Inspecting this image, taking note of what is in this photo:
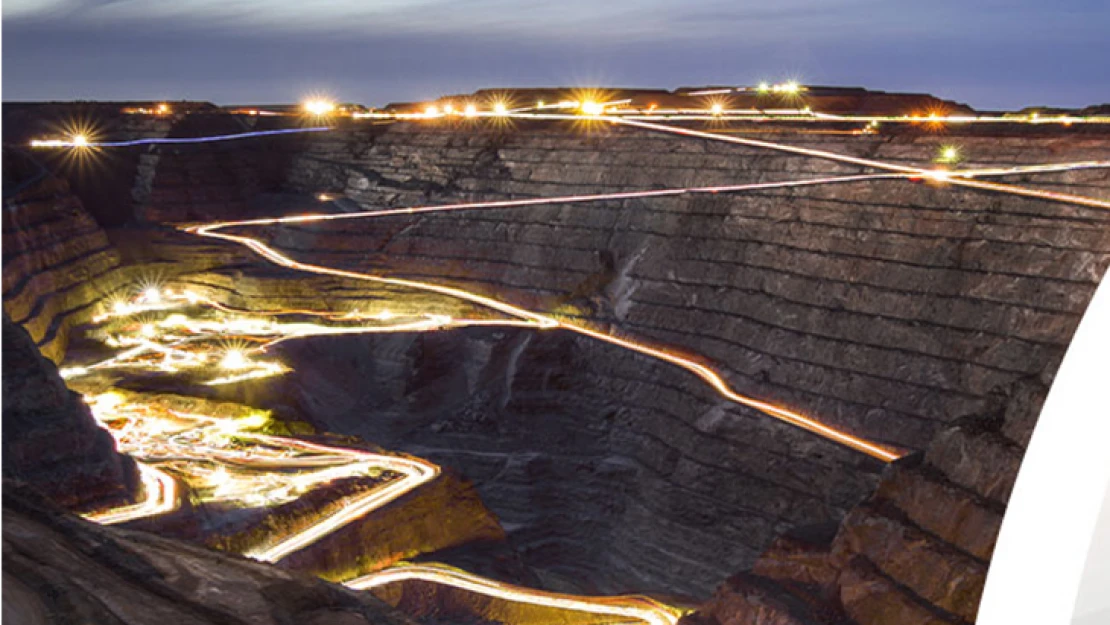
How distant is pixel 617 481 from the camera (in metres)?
16.0

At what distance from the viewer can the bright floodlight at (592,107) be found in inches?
841

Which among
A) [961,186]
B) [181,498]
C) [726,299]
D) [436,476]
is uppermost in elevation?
[961,186]

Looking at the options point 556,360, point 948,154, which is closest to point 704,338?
point 556,360

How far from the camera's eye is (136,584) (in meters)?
5.76

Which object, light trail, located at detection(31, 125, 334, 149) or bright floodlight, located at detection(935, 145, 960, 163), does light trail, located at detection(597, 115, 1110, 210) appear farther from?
light trail, located at detection(31, 125, 334, 149)

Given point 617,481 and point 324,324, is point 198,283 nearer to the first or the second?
point 324,324

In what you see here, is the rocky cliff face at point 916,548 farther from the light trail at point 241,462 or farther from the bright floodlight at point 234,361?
the bright floodlight at point 234,361

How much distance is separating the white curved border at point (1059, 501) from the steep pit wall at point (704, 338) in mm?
8980

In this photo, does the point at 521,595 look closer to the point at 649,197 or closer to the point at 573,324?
the point at 573,324

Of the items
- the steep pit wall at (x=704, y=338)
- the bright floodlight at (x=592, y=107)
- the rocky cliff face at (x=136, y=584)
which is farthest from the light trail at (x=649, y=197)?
the rocky cliff face at (x=136, y=584)

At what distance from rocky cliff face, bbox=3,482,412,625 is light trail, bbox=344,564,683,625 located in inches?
180

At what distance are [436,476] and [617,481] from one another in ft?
10.3

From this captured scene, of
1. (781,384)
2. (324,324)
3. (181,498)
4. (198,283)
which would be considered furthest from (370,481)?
(198,283)

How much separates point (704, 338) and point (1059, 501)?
12.1 meters
